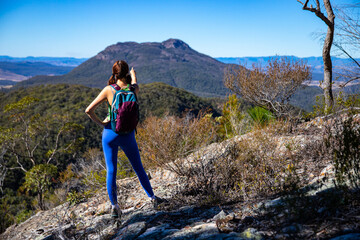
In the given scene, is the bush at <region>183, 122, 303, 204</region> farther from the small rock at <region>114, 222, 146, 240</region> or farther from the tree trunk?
the tree trunk

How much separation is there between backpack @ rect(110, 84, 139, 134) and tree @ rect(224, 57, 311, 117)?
3.78 metres

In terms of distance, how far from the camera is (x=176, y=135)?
13.0 ft

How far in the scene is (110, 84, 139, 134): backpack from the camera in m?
2.09

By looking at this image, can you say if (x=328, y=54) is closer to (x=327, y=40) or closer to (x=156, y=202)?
(x=327, y=40)

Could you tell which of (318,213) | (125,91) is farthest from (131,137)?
(318,213)

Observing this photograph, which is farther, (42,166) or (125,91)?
(42,166)

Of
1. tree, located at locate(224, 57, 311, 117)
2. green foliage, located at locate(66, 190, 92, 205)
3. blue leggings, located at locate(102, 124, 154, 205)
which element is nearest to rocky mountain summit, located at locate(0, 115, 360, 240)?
blue leggings, located at locate(102, 124, 154, 205)

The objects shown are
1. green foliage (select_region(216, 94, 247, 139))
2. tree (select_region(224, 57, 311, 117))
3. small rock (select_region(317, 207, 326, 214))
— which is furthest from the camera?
green foliage (select_region(216, 94, 247, 139))

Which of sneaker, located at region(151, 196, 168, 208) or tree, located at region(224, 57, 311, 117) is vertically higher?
tree, located at region(224, 57, 311, 117)

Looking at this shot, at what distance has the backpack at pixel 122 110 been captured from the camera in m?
2.09

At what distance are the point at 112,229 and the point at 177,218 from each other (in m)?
0.63

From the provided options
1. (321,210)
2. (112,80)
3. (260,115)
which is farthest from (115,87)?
(260,115)

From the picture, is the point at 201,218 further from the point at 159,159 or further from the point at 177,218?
the point at 159,159

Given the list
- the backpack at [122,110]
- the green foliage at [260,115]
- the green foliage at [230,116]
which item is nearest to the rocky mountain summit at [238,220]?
the backpack at [122,110]
